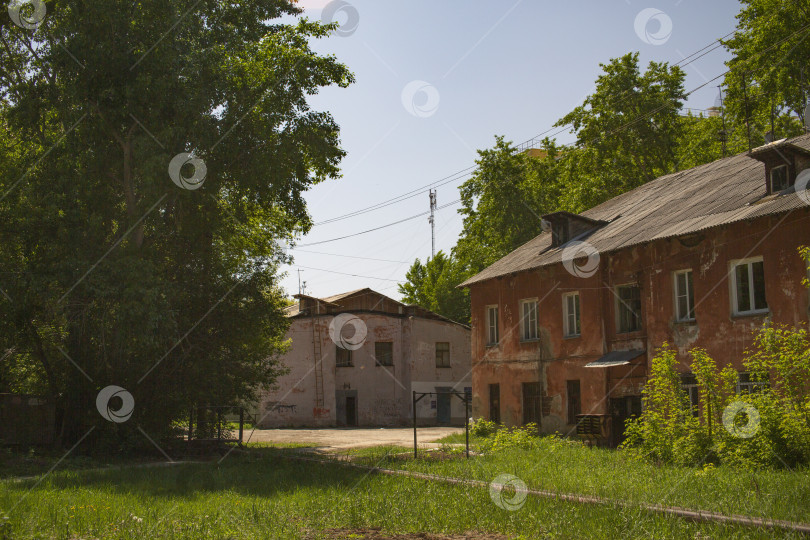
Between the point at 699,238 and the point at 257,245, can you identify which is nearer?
the point at 699,238

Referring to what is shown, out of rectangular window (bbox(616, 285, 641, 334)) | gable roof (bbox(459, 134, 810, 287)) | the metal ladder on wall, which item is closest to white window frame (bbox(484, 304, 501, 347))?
gable roof (bbox(459, 134, 810, 287))

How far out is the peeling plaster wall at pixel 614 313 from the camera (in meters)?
17.2

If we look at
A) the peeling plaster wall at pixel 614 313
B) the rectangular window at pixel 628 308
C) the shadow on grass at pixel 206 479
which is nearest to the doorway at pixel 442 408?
the peeling plaster wall at pixel 614 313

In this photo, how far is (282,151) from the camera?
2044 cm

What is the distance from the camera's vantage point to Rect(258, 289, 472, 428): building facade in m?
42.7

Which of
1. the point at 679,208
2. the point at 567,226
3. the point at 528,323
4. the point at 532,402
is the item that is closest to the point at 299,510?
the point at 679,208

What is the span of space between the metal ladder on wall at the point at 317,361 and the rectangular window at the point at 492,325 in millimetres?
16636

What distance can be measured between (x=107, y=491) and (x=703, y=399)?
10.7m

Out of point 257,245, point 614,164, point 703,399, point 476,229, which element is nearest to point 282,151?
point 257,245

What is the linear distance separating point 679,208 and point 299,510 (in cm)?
1583

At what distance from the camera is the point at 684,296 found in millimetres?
19969

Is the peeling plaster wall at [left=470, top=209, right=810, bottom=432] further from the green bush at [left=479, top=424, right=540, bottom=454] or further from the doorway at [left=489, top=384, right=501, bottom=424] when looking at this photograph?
the green bush at [left=479, top=424, right=540, bottom=454]

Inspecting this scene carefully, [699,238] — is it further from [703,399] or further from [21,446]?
[21,446]

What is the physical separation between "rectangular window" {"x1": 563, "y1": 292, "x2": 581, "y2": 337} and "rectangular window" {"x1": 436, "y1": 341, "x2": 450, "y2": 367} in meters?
21.8
